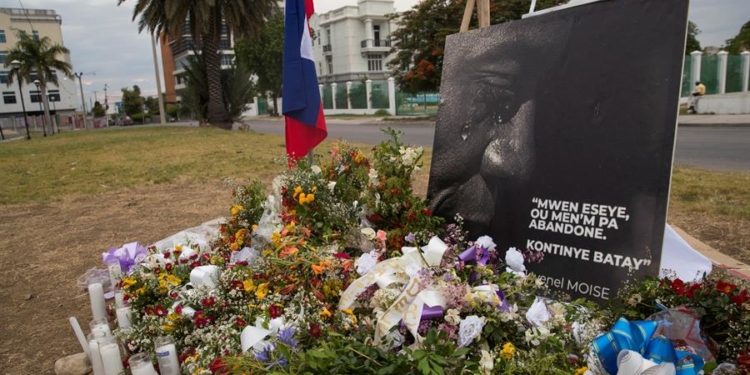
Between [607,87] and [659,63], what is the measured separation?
242 mm

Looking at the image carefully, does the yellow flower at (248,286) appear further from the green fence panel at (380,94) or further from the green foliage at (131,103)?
the green foliage at (131,103)

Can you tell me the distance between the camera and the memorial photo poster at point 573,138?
233 cm

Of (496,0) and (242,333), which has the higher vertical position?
(496,0)

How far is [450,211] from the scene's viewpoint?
3148mm

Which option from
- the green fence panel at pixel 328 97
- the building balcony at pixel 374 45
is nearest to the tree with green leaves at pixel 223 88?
the green fence panel at pixel 328 97

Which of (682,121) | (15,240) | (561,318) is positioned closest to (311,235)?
(561,318)

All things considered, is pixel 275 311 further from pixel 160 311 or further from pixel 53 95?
pixel 53 95

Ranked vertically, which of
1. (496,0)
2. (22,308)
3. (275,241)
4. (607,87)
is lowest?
(22,308)

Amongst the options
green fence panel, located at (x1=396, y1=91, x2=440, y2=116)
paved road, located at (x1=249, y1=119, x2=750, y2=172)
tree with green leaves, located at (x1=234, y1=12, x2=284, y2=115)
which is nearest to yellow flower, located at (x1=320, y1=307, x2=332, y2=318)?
paved road, located at (x1=249, y1=119, x2=750, y2=172)

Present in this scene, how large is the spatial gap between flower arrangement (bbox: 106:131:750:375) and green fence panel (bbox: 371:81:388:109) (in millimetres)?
33887

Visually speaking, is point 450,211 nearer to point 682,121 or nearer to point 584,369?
point 584,369

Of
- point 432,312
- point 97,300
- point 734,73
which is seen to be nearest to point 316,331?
point 432,312

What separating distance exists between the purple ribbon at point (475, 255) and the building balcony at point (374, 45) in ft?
192

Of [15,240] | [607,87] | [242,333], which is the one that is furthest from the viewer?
[15,240]
